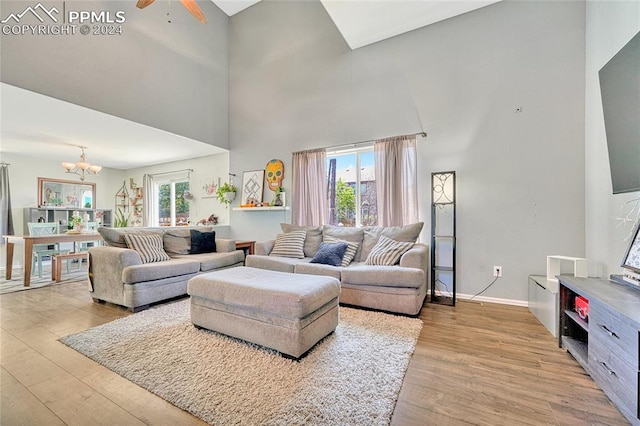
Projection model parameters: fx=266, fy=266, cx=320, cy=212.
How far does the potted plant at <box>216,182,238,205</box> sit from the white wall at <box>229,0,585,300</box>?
182 cm

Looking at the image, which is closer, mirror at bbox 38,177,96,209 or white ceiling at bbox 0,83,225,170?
white ceiling at bbox 0,83,225,170

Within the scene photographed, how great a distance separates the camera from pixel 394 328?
2.32m

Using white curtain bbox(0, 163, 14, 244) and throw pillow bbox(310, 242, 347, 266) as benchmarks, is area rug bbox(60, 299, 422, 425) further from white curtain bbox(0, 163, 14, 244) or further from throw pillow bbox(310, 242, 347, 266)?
white curtain bbox(0, 163, 14, 244)

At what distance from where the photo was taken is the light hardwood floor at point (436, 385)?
51.9 inches

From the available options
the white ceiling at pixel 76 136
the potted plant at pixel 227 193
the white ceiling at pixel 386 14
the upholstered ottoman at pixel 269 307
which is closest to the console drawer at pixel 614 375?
the upholstered ottoman at pixel 269 307

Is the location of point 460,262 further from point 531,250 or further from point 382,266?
point 382,266

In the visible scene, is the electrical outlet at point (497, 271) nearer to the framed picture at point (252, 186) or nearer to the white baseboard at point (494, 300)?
the white baseboard at point (494, 300)

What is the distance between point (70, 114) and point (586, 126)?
19.5 ft

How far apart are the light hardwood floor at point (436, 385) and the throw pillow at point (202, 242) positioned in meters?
1.62

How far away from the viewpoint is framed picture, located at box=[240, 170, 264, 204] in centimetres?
479

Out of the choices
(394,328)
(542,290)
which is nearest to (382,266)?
(394,328)

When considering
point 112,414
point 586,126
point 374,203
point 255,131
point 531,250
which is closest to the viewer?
point 112,414

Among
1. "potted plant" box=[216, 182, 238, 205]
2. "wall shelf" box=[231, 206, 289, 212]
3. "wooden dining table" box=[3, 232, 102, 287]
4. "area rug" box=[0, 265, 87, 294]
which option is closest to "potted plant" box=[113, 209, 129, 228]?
"area rug" box=[0, 265, 87, 294]

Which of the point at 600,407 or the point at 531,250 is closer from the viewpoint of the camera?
the point at 600,407
